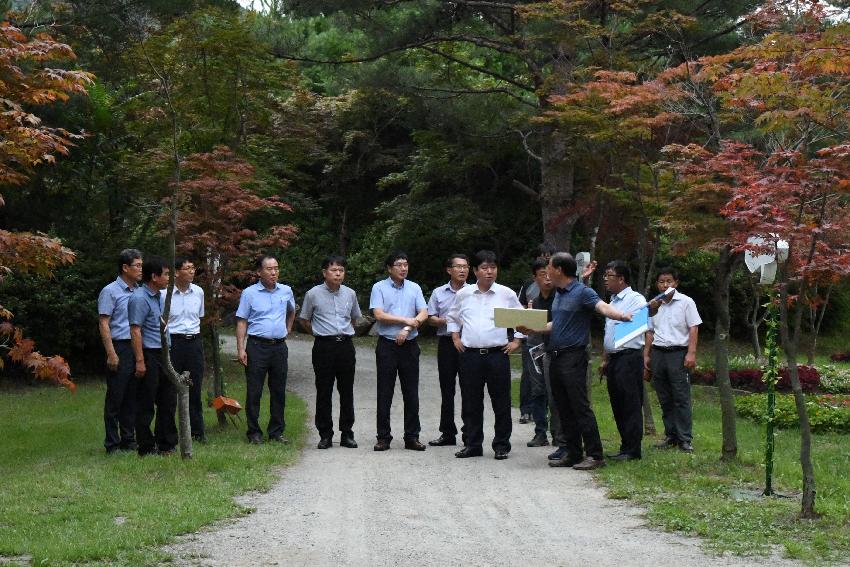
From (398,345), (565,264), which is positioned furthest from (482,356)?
(565,264)

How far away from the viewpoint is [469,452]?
34.9 ft

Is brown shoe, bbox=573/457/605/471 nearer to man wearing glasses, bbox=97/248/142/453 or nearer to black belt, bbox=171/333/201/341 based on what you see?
black belt, bbox=171/333/201/341

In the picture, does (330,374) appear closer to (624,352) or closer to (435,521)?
(624,352)

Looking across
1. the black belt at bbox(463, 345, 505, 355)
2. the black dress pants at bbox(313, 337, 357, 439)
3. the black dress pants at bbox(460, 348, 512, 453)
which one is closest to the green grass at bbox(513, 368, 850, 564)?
the black dress pants at bbox(460, 348, 512, 453)

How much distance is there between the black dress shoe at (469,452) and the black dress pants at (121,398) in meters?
3.14

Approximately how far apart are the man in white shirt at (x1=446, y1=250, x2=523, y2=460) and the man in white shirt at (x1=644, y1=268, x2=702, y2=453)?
4.80ft

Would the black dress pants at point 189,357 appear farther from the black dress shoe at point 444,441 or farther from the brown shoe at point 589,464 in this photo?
the brown shoe at point 589,464

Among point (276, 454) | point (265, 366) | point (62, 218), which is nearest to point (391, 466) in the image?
point (276, 454)

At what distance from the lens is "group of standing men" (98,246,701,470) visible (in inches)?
390

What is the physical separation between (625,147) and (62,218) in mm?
10755

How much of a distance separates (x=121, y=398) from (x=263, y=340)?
61.3 inches

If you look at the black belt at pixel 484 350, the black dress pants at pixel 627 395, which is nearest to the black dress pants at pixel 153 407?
the black belt at pixel 484 350

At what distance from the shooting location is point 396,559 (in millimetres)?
6430

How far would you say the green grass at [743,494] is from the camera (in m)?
6.79
